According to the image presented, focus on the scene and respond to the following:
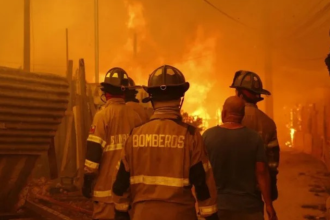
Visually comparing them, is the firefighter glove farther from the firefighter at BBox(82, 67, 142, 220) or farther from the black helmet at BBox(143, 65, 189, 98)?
the black helmet at BBox(143, 65, 189, 98)

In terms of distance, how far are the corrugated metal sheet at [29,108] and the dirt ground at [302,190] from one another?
4.86m

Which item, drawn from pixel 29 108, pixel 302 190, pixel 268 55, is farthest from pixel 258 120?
pixel 268 55

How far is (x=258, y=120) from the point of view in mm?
4086

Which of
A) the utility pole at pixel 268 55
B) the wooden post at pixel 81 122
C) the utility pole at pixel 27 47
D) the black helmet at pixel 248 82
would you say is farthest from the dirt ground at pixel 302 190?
the utility pole at pixel 27 47

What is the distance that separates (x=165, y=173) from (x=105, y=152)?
4.97ft

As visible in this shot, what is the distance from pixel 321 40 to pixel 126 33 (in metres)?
15.6

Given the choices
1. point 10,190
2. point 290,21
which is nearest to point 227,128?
point 10,190

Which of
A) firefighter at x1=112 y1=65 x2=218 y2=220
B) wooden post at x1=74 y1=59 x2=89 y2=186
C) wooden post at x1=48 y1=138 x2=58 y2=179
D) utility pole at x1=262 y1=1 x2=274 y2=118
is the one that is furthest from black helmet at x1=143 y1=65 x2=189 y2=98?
utility pole at x1=262 y1=1 x2=274 y2=118

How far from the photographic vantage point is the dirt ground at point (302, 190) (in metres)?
8.45

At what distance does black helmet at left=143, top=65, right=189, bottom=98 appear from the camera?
2959 mm

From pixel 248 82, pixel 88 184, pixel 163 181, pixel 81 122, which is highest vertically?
pixel 248 82

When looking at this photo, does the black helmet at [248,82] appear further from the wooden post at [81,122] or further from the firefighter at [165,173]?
the wooden post at [81,122]

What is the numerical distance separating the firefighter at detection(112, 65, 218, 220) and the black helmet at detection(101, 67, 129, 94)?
166 cm

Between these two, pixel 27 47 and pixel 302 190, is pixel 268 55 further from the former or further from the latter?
pixel 27 47
